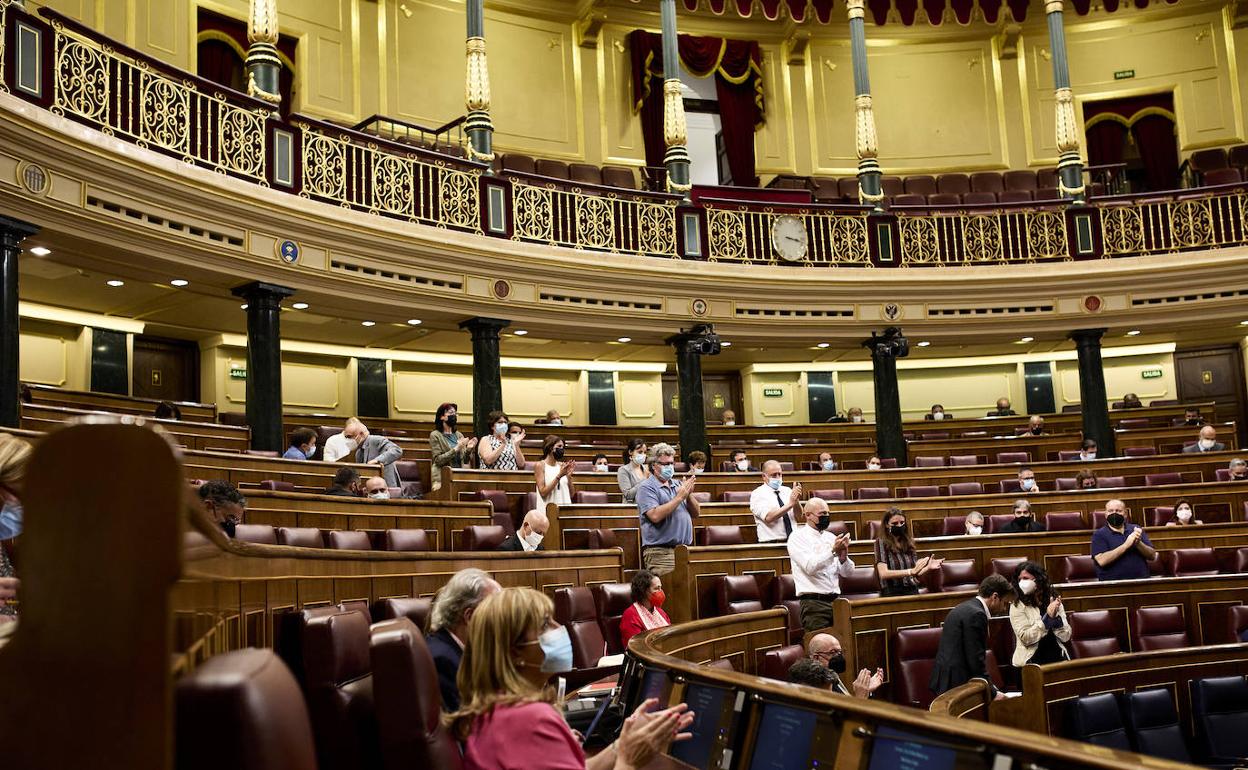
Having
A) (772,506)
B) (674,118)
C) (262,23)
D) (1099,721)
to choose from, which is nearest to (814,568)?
(772,506)

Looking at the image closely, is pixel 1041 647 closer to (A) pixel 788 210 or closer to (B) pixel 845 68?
(A) pixel 788 210

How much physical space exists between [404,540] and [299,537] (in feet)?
3.27

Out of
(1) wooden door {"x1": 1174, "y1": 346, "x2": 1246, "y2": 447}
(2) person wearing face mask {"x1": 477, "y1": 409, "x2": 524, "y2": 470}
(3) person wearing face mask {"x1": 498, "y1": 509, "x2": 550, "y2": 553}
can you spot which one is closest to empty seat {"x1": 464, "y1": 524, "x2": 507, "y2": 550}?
(3) person wearing face mask {"x1": 498, "y1": 509, "x2": 550, "y2": 553}

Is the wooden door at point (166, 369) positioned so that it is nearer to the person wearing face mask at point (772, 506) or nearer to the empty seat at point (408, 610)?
the person wearing face mask at point (772, 506)

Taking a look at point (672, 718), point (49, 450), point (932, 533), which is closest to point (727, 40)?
point (932, 533)

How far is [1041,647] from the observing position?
5.73 metres

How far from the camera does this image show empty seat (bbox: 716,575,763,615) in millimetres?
6562

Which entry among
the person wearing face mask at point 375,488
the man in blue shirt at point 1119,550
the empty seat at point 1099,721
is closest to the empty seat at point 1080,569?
the man in blue shirt at point 1119,550

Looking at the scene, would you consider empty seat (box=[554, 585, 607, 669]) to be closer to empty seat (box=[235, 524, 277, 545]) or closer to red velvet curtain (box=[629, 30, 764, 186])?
empty seat (box=[235, 524, 277, 545])

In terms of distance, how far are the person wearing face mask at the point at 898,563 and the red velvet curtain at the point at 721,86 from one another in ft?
29.2

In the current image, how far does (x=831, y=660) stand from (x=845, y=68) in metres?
13.5

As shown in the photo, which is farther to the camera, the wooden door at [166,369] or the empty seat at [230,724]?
the wooden door at [166,369]

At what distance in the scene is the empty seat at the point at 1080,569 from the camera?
7.60 m

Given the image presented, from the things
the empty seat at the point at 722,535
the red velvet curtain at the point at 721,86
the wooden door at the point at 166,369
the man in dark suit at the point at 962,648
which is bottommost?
the man in dark suit at the point at 962,648
